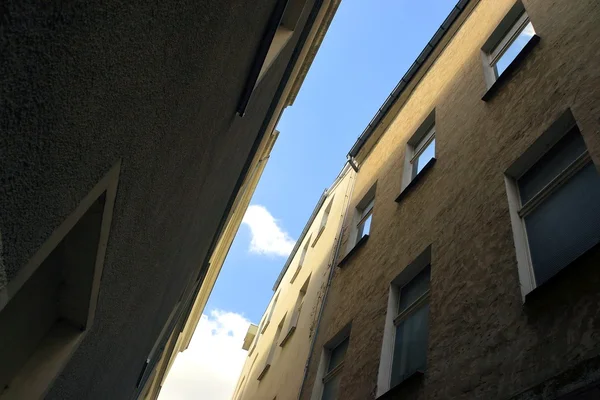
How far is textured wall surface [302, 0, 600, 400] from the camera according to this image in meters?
3.30

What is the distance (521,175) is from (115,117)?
14.4 ft

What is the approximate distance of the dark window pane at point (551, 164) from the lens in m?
4.31

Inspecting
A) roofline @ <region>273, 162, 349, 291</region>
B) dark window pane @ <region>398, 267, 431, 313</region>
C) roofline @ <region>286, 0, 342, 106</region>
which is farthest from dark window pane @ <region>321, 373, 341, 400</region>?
roofline @ <region>273, 162, 349, 291</region>

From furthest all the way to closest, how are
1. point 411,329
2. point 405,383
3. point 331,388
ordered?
point 331,388 → point 411,329 → point 405,383

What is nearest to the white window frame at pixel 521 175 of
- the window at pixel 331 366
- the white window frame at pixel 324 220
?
the window at pixel 331 366

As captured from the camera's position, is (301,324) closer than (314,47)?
No

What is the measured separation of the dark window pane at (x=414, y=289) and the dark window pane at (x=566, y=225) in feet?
5.98

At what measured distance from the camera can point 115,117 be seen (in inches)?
71.4

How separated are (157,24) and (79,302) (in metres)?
1.95

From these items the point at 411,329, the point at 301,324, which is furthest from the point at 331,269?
the point at 411,329

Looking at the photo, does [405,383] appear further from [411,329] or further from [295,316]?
[295,316]

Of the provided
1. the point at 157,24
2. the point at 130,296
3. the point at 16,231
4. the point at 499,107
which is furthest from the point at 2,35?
the point at 499,107

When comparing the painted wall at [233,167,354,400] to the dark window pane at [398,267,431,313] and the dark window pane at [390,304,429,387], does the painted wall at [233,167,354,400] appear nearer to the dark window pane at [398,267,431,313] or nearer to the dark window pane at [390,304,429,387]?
the dark window pane at [398,267,431,313]

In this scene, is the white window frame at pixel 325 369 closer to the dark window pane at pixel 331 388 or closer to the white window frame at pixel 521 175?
the dark window pane at pixel 331 388
